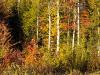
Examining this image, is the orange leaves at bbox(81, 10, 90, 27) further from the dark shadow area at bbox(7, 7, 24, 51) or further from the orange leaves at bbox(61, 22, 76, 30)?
the dark shadow area at bbox(7, 7, 24, 51)

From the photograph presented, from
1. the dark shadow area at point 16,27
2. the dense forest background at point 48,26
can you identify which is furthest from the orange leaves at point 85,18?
the dark shadow area at point 16,27

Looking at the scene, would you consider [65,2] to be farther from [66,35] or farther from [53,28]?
[66,35]

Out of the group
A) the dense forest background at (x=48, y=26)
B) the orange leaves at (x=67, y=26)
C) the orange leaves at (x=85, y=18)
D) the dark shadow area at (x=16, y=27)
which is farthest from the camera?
the orange leaves at (x=85, y=18)

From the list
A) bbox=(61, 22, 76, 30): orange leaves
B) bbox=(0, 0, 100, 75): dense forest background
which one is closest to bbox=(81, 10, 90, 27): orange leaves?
bbox=(0, 0, 100, 75): dense forest background

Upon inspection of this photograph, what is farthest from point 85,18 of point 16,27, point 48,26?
point 16,27

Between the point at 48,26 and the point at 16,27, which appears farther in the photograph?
the point at 48,26

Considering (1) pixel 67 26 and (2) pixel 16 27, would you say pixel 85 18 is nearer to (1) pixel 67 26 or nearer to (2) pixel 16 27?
(1) pixel 67 26

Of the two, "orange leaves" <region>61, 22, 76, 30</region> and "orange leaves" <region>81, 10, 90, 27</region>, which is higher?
"orange leaves" <region>81, 10, 90, 27</region>

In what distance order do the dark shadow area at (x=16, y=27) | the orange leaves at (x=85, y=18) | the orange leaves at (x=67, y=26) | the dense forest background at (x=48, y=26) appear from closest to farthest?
the dense forest background at (x=48, y=26)
the dark shadow area at (x=16, y=27)
the orange leaves at (x=67, y=26)
the orange leaves at (x=85, y=18)

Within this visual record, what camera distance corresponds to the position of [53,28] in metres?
48.2

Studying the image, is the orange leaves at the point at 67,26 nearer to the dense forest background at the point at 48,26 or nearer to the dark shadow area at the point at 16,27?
the dense forest background at the point at 48,26

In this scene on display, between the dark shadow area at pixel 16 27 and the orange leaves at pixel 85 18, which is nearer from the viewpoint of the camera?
the dark shadow area at pixel 16 27

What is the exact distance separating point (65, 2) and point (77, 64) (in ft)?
69.5

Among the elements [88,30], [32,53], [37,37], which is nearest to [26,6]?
[37,37]
